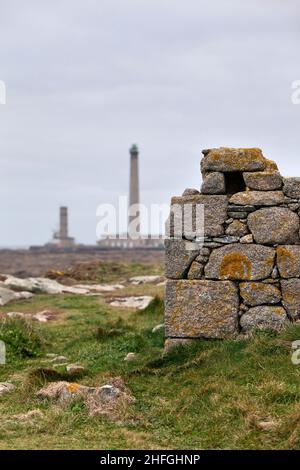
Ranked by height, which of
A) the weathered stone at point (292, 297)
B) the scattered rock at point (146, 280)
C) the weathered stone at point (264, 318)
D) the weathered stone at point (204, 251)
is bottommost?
the scattered rock at point (146, 280)

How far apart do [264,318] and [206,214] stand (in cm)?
192

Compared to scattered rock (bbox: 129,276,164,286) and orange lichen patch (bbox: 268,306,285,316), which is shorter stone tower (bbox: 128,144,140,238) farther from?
orange lichen patch (bbox: 268,306,285,316)

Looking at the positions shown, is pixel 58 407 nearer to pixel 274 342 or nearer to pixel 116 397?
pixel 116 397

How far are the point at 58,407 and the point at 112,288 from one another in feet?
56.0

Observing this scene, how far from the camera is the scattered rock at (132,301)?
19.7m

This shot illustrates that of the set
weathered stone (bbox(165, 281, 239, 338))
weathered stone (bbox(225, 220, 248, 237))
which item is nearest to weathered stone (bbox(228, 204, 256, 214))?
weathered stone (bbox(225, 220, 248, 237))

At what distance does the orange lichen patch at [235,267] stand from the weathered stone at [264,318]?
560 mm

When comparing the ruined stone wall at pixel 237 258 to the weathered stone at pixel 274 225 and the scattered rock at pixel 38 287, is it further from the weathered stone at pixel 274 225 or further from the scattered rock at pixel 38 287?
the scattered rock at pixel 38 287

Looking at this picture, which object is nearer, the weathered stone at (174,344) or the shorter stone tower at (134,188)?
the weathered stone at (174,344)

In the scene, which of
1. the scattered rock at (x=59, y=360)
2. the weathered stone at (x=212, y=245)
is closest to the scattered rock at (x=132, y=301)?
the scattered rock at (x=59, y=360)

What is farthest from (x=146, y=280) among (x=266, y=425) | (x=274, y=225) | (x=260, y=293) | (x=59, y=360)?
(x=266, y=425)

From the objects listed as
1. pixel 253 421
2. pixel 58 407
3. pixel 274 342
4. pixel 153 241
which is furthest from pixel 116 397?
pixel 153 241

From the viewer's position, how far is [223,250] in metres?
10.8

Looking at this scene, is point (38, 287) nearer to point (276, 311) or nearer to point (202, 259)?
A: point (202, 259)
